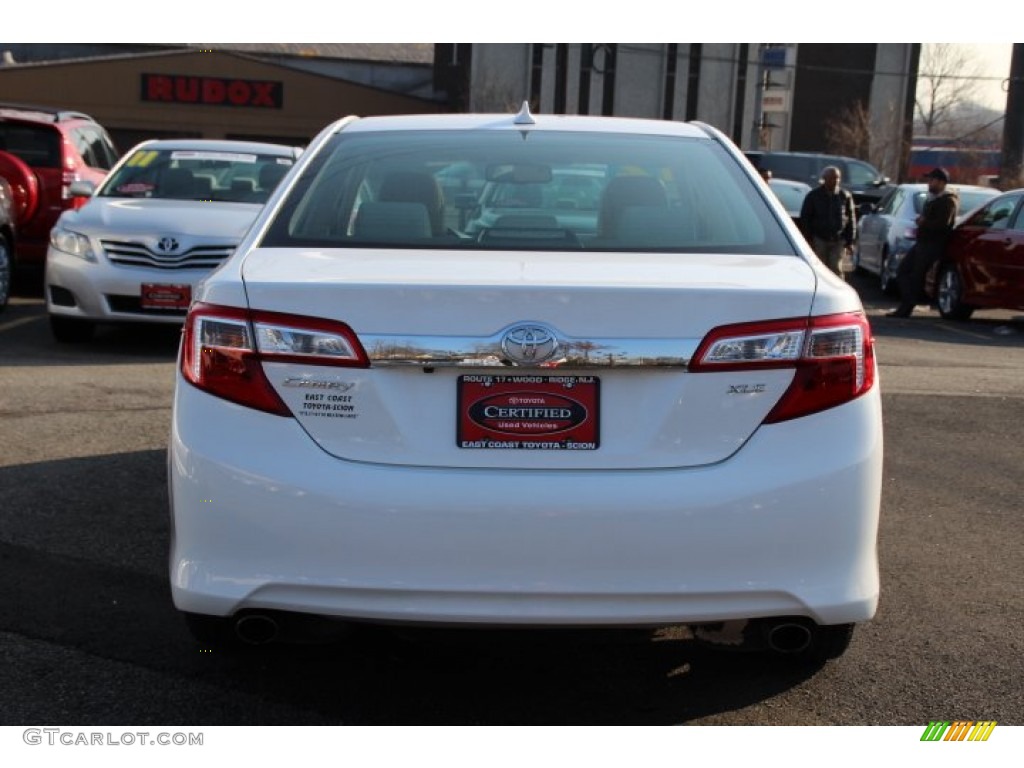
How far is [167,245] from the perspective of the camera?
9609 millimetres

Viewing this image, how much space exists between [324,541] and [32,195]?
1072 centimetres

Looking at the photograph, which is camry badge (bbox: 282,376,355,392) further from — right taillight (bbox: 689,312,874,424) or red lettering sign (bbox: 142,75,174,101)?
red lettering sign (bbox: 142,75,174,101)

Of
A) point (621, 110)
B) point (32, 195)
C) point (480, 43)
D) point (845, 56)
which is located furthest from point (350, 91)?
point (32, 195)

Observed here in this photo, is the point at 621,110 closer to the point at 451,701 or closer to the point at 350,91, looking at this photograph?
the point at 350,91

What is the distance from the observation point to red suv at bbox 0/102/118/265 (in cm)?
1288

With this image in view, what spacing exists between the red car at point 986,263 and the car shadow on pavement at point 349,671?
10479 millimetres

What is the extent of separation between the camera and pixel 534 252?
3621mm

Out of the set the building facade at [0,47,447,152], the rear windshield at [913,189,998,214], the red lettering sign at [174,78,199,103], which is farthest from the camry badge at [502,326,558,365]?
the red lettering sign at [174,78,199,103]

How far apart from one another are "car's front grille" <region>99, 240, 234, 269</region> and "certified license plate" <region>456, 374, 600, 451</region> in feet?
22.2

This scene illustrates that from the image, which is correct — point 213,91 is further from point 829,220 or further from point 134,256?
point 134,256

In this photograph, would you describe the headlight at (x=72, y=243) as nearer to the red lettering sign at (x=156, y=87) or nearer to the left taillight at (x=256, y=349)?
the left taillight at (x=256, y=349)

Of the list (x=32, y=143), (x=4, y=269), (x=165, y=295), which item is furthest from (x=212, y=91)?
(x=165, y=295)

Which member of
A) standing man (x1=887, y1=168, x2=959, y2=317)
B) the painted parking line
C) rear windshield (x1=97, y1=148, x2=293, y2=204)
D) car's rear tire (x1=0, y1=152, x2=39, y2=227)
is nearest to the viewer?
rear windshield (x1=97, y1=148, x2=293, y2=204)

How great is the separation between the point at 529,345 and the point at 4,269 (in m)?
9.34
